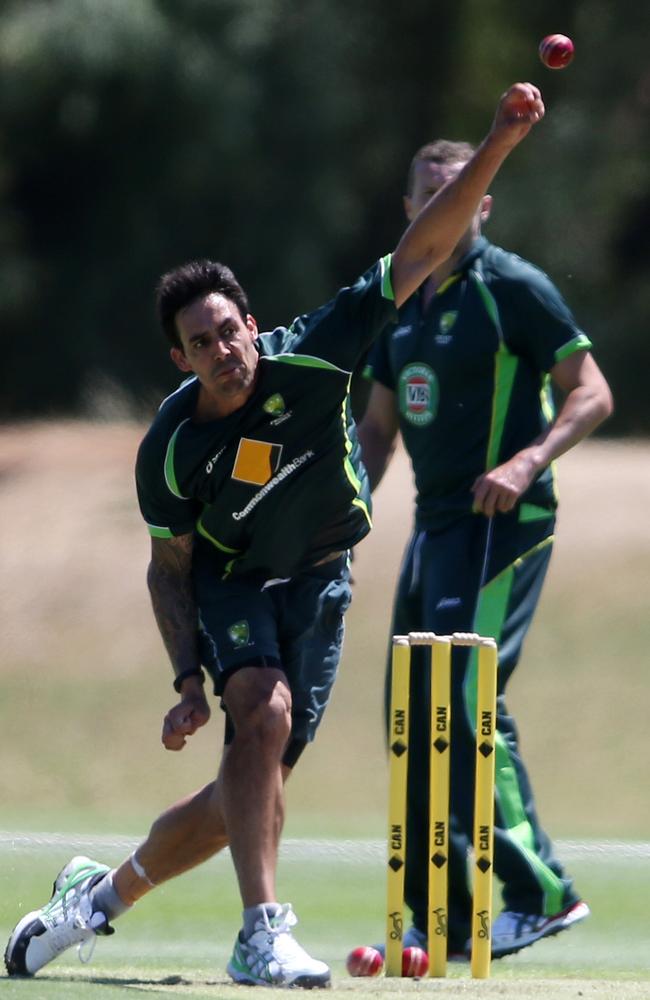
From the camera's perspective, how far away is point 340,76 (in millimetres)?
25938

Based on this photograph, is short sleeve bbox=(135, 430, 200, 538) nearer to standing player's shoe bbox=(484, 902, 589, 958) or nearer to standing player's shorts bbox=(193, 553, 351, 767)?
standing player's shorts bbox=(193, 553, 351, 767)

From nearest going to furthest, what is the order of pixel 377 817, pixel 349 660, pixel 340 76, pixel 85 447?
pixel 377 817
pixel 349 660
pixel 85 447
pixel 340 76

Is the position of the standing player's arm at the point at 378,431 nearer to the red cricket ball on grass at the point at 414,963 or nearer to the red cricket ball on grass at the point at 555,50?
the red cricket ball on grass at the point at 555,50

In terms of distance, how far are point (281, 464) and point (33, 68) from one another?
65.5ft

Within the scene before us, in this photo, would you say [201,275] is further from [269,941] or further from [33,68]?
[33,68]

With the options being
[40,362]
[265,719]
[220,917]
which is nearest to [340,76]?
[40,362]

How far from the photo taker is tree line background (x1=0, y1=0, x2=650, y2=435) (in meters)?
24.6

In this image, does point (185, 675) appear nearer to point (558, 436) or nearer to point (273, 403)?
point (273, 403)

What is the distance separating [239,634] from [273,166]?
69.2 feet

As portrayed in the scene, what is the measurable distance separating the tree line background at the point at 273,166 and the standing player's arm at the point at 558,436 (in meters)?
18.4

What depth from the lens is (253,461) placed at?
16.2ft

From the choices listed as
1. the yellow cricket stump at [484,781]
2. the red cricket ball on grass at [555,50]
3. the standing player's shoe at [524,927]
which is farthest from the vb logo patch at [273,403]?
the standing player's shoe at [524,927]

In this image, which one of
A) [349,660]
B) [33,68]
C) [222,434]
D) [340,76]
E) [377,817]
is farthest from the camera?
[340,76]

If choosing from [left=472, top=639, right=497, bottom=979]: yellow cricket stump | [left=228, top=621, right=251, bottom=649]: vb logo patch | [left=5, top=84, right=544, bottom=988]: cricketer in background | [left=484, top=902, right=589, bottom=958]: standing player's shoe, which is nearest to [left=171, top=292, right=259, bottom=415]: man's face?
[left=5, top=84, right=544, bottom=988]: cricketer in background
